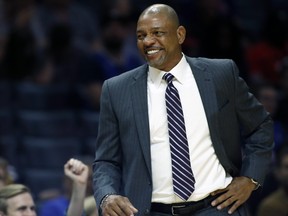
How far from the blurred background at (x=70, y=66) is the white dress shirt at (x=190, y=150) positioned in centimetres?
432

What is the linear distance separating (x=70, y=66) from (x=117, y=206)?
18.5 ft

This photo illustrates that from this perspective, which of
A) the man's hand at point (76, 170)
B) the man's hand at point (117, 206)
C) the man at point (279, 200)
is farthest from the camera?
the man at point (279, 200)

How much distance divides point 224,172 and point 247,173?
0.38 ft

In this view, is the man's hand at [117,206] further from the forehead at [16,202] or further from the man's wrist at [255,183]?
the forehead at [16,202]

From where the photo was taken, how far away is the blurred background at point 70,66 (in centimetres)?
986

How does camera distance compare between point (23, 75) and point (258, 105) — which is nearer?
point (258, 105)

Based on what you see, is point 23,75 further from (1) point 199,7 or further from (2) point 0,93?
(1) point 199,7

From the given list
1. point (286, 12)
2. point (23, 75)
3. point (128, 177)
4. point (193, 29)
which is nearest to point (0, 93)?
point (23, 75)

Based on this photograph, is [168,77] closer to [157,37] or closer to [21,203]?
[157,37]

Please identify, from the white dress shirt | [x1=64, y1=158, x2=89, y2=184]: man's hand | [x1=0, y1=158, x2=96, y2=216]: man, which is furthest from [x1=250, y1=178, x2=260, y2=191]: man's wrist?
[x1=0, y1=158, x2=96, y2=216]: man

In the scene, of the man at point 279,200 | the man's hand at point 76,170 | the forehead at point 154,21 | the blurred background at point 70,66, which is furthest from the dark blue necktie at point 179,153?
the blurred background at point 70,66

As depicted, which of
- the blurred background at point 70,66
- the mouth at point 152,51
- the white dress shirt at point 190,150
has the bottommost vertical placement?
the blurred background at point 70,66

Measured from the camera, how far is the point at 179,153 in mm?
4957

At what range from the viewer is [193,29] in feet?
36.8
